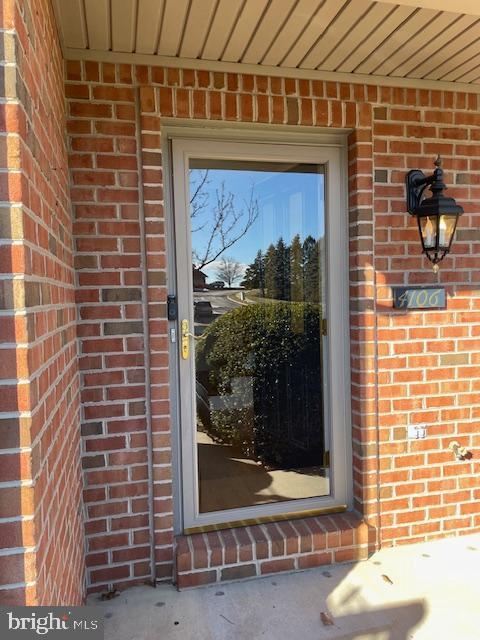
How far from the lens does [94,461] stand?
227 cm

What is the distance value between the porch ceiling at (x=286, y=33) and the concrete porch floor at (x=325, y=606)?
2491 millimetres

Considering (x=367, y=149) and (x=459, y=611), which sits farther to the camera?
(x=367, y=149)

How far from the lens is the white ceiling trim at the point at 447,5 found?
5.69ft

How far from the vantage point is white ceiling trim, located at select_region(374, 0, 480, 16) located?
1736mm

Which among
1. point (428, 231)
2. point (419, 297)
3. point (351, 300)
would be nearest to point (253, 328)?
point (351, 300)

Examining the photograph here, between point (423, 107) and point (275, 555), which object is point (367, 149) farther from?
point (275, 555)

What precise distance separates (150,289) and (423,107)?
5.87 ft

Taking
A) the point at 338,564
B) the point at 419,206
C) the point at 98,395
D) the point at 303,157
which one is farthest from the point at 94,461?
the point at 419,206

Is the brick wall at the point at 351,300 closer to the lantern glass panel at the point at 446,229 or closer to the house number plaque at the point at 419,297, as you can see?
the house number plaque at the point at 419,297

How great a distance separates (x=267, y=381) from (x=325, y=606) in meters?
1.11

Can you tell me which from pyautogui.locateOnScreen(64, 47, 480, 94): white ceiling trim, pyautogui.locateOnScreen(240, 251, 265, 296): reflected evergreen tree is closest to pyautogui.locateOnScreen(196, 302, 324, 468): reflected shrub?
pyautogui.locateOnScreen(240, 251, 265, 296): reflected evergreen tree

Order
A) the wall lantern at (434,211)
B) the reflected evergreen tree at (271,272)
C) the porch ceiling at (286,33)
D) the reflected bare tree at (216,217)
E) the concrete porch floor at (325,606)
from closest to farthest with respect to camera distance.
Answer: the porch ceiling at (286,33) → the concrete porch floor at (325,606) → the wall lantern at (434,211) → the reflected bare tree at (216,217) → the reflected evergreen tree at (271,272)

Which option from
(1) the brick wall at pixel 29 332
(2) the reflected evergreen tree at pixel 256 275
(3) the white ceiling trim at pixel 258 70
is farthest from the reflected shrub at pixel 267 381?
(3) the white ceiling trim at pixel 258 70

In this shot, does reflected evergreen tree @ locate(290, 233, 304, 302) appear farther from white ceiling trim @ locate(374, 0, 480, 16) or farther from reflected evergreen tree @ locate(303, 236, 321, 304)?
white ceiling trim @ locate(374, 0, 480, 16)
